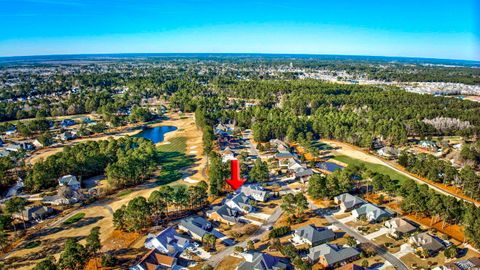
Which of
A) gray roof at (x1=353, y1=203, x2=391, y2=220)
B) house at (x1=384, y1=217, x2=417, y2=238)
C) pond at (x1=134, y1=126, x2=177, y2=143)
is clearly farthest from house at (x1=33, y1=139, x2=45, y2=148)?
house at (x1=384, y1=217, x2=417, y2=238)

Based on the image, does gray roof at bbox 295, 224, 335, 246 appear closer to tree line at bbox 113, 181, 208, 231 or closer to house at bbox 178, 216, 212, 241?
house at bbox 178, 216, 212, 241

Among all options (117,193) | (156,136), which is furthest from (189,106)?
(117,193)

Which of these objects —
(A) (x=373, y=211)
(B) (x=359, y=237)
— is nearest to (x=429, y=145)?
(A) (x=373, y=211)

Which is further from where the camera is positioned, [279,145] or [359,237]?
[279,145]

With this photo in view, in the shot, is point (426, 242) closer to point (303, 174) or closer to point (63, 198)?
point (303, 174)

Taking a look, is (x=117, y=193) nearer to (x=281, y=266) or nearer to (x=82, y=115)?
(x=281, y=266)
